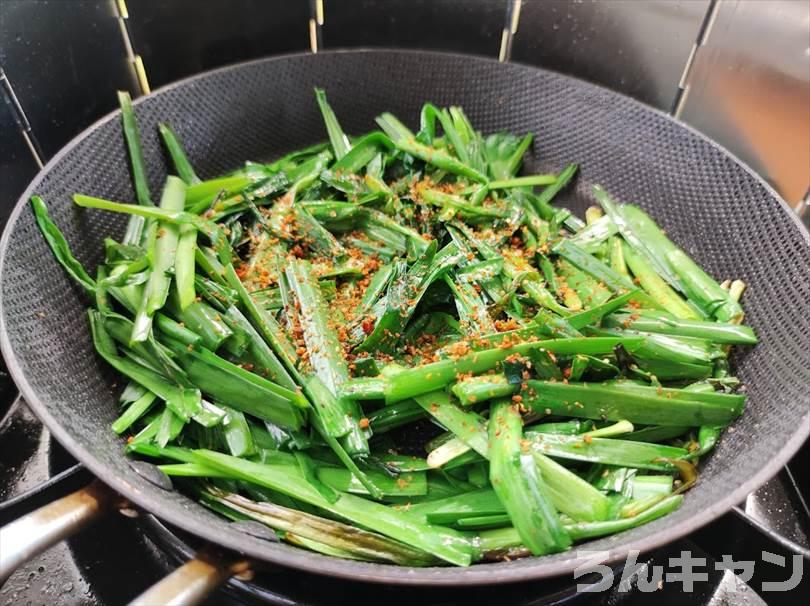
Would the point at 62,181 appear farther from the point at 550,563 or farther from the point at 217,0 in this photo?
the point at 550,563

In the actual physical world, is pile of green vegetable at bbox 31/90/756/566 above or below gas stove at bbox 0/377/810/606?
above
